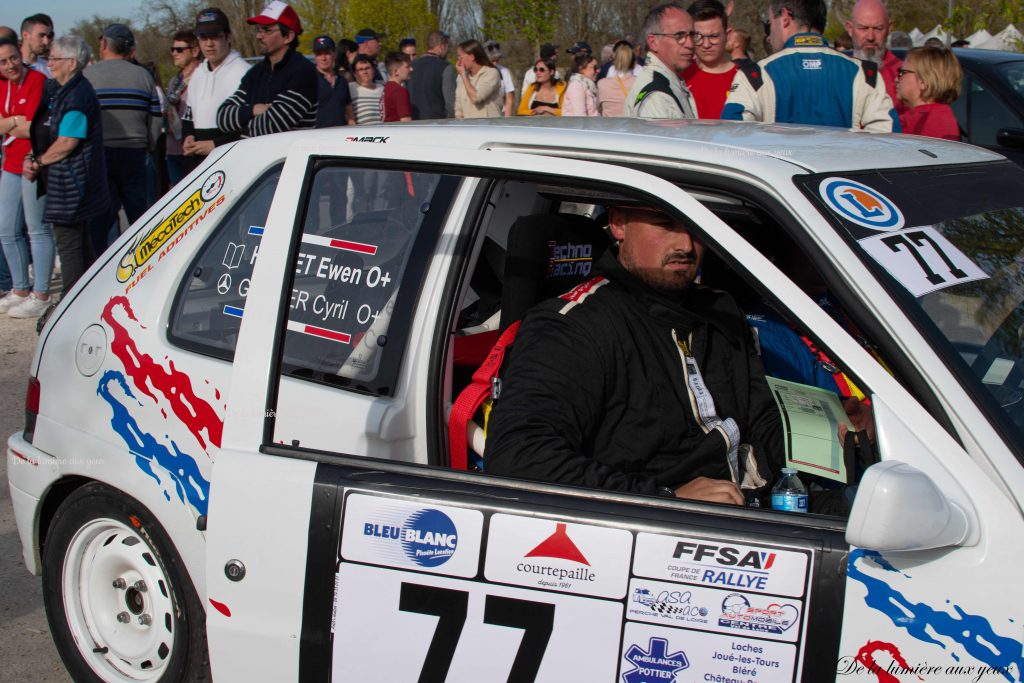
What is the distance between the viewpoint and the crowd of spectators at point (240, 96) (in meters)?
4.79

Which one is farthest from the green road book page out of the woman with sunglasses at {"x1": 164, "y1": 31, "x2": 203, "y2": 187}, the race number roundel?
the woman with sunglasses at {"x1": 164, "y1": 31, "x2": 203, "y2": 187}

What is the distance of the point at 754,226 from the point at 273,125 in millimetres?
3577

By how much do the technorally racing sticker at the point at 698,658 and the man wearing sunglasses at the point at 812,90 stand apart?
333 cm

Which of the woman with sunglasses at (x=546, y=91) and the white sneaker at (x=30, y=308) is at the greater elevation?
the woman with sunglasses at (x=546, y=91)

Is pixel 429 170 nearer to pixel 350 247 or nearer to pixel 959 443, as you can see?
pixel 350 247

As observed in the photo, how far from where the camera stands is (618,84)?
396 inches

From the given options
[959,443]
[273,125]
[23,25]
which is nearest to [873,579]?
[959,443]

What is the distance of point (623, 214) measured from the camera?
276 centimetres

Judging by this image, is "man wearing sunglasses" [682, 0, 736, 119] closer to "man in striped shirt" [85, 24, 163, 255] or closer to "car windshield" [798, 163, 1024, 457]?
"car windshield" [798, 163, 1024, 457]

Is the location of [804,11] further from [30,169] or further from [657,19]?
[30,169]

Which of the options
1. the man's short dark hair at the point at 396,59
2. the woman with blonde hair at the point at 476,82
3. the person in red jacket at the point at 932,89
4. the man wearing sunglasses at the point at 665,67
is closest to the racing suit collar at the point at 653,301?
the man wearing sunglasses at the point at 665,67

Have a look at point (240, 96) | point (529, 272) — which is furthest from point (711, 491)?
A: point (240, 96)

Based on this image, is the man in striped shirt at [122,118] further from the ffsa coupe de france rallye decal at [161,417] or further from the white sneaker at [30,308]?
the ffsa coupe de france rallye decal at [161,417]

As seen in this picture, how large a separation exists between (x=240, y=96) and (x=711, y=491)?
4.79 meters
